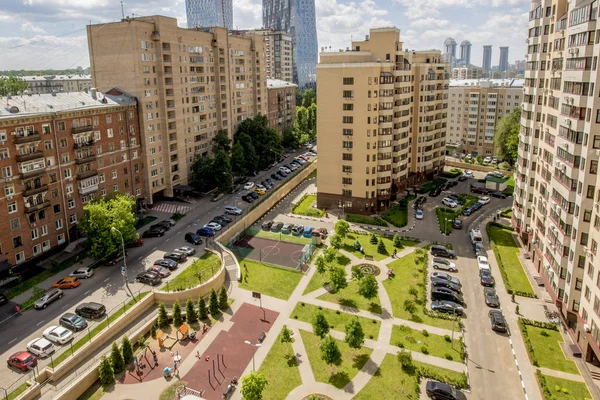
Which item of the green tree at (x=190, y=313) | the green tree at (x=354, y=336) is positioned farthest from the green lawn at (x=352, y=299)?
the green tree at (x=190, y=313)

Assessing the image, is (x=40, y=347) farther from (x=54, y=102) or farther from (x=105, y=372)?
(x=54, y=102)

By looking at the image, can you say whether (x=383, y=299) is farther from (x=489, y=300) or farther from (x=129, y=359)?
(x=129, y=359)

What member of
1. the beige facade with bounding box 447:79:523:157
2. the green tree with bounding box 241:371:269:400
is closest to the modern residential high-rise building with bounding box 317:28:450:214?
the green tree with bounding box 241:371:269:400

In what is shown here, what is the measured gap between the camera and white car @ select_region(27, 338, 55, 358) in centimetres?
4412

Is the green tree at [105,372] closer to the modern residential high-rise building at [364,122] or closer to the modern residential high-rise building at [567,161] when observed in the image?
the modern residential high-rise building at [567,161]

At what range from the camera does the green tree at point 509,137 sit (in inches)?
4516

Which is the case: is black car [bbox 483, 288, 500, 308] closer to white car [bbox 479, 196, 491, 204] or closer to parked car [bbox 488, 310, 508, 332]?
parked car [bbox 488, 310, 508, 332]

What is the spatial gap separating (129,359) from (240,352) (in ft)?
37.4

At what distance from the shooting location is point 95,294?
55438mm

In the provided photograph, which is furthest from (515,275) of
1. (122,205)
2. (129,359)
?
(122,205)

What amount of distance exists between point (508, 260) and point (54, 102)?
245 ft

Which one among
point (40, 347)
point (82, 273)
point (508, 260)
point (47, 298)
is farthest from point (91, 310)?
point (508, 260)

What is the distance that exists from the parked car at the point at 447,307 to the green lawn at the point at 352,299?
688 centimetres

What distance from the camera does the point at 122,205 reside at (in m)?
61.9
